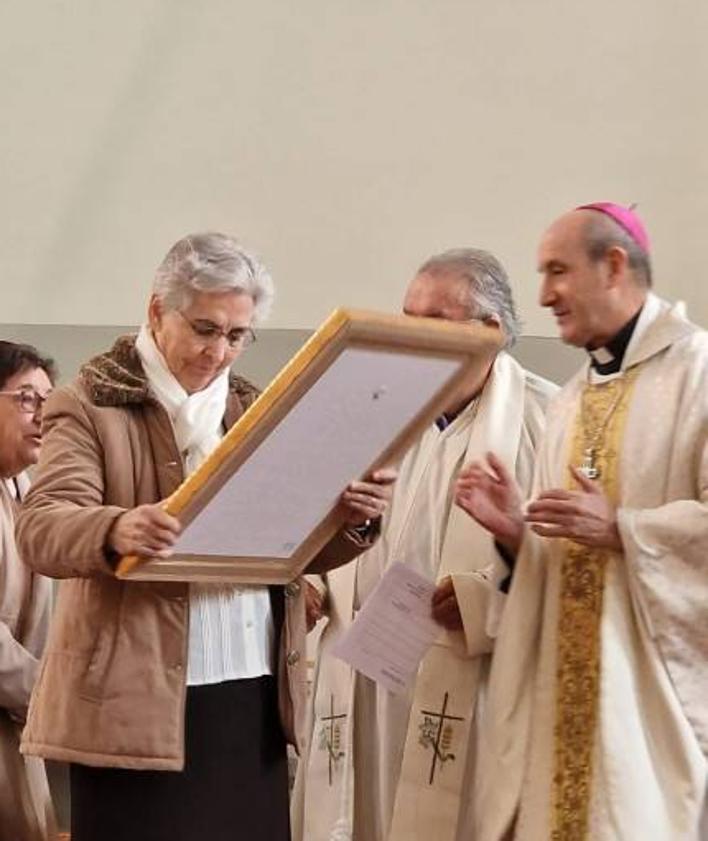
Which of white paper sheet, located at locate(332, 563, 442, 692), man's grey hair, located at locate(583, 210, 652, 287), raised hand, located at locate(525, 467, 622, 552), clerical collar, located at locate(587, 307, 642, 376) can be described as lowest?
white paper sheet, located at locate(332, 563, 442, 692)

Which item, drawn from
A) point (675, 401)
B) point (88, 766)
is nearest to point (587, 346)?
point (675, 401)

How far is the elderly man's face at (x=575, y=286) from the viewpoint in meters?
3.03

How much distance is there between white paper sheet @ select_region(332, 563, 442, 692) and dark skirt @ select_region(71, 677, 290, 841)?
1.33 feet

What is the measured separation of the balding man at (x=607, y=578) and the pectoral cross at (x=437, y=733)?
16 cm

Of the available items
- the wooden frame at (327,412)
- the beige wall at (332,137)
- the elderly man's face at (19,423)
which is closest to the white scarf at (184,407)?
the wooden frame at (327,412)

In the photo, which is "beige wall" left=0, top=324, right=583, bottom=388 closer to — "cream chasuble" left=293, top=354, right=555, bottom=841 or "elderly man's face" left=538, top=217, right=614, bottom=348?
"cream chasuble" left=293, top=354, right=555, bottom=841

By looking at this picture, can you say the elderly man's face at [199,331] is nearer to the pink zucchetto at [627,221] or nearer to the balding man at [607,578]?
the balding man at [607,578]

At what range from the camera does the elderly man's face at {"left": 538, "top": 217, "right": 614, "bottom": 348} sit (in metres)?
3.03

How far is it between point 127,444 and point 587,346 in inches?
39.9

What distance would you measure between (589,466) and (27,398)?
64.0 inches

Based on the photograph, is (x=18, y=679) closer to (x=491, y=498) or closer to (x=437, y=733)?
(x=437, y=733)

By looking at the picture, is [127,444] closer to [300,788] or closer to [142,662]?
[142,662]

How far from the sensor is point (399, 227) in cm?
525

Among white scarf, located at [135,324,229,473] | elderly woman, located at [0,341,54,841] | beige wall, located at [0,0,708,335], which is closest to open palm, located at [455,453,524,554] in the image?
white scarf, located at [135,324,229,473]
